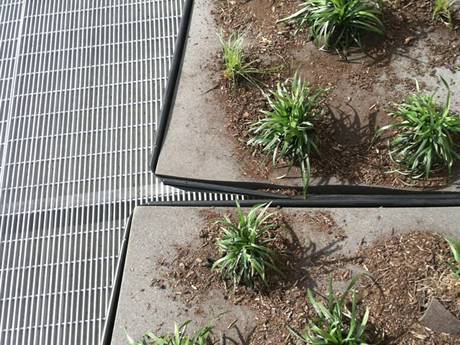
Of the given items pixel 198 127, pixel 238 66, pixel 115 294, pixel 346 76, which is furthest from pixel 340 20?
pixel 115 294

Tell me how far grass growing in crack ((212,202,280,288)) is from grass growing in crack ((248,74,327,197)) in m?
0.36

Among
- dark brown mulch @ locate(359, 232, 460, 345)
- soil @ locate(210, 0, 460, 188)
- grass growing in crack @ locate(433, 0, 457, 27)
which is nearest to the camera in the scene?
dark brown mulch @ locate(359, 232, 460, 345)

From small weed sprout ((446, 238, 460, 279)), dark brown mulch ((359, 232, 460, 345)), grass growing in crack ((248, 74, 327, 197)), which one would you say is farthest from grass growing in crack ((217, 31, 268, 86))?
small weed sprout ((446, 238, 460, 279))

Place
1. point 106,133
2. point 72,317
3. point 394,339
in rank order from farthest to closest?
point 106,133 → point 72,317 → point 394,339

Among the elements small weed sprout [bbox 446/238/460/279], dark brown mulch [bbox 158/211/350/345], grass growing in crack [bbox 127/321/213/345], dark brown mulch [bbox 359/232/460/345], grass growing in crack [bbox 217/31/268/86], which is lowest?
grass growing in crack [bbox 127/321/213/345]

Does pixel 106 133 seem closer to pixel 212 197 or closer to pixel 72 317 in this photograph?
pixel 212 197

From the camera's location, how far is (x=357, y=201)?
2.69 metres

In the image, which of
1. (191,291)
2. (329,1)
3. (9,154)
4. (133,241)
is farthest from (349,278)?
(9,154)

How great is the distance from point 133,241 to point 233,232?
54cm

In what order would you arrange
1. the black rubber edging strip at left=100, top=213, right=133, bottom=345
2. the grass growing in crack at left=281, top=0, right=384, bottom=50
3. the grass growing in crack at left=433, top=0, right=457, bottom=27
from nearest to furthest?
the black rubber edging strip at left=100, top=213, right=133, bottom=345 → the grass growing in crack at left=281, top=0, right=384, bottom=50 → the grass growing in crack at left=433, top=0, right=457, bottom=27

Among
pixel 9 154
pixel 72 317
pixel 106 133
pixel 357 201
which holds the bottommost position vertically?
pixel 72 317

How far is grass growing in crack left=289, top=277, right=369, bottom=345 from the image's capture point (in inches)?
86.4

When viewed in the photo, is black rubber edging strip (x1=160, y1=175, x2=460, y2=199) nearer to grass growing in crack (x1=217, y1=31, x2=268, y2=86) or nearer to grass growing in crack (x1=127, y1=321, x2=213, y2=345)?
grass growing in crack (x1=217, y1=31, x2=268, y2=86)

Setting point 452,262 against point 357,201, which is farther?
point 357,201
